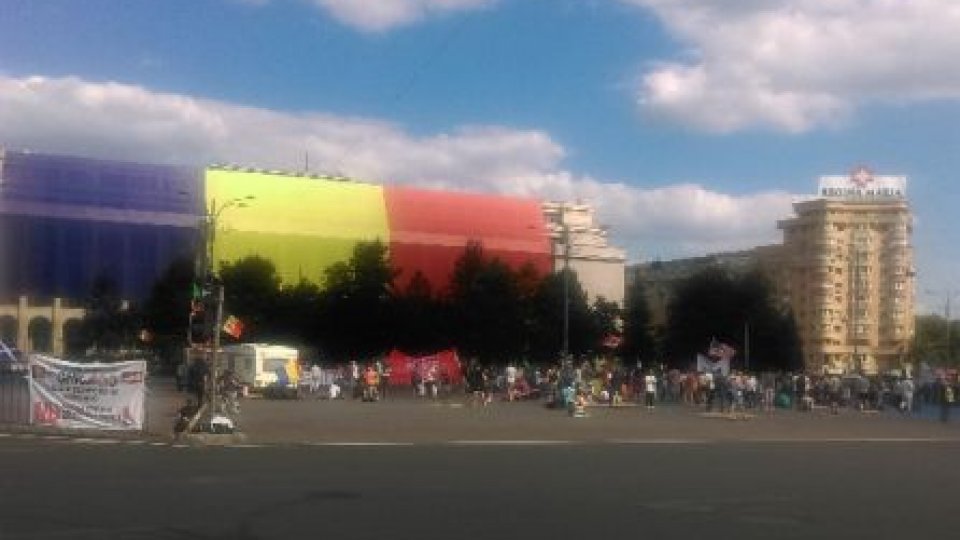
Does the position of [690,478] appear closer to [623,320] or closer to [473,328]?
[473,328]

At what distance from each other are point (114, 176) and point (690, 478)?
9598 cm

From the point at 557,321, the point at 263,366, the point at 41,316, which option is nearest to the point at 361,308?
the point at 557,321

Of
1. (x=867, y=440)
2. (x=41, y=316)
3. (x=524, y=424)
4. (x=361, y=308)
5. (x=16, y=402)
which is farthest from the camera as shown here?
(x=41, y=316)

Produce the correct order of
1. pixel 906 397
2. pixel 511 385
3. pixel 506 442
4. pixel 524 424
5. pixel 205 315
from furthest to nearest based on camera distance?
pixel 511 385 → pixel 906 397 → pixel 524 424 → pixel 506 442 → pixel 205 315

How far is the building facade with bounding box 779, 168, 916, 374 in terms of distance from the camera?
152375 mm

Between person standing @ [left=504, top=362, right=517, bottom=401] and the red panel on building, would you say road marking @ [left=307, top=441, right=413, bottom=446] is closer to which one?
person standing @ [left=504, top=362, right=517, bottom=401]

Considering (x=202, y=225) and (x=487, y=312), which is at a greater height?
(x=202, y=225)

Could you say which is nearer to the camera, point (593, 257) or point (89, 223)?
point (89, 223)

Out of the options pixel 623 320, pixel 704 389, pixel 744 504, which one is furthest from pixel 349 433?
pixel 623 320

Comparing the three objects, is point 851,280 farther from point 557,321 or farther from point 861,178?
point 557,321

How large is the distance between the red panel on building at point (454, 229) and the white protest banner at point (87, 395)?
87.4 m

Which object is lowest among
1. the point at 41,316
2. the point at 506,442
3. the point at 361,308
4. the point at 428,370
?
the point at 506,442

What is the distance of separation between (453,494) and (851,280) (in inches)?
5845

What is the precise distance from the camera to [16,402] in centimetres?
2938
